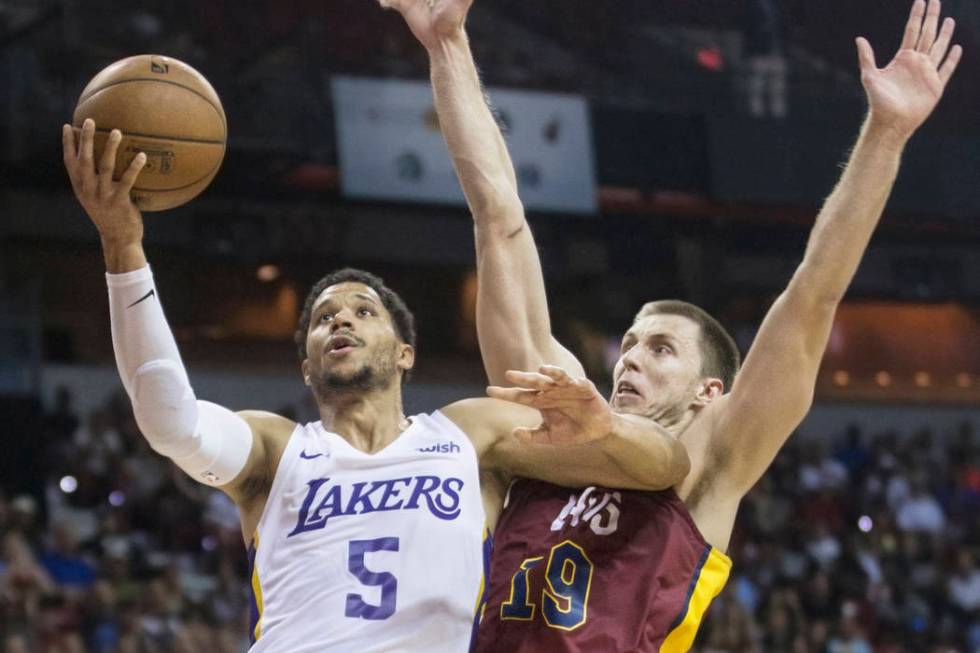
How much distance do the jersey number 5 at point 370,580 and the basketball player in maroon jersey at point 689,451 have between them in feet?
1.18

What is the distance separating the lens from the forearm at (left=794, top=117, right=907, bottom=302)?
13.2ft

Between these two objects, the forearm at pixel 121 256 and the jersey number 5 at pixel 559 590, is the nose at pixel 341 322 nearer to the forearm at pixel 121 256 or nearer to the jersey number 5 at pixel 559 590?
the forearm at pixel 121 256

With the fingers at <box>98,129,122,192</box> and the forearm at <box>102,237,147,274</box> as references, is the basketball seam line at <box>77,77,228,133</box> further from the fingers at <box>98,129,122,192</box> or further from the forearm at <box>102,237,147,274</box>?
the forearm at <box>102,237,147,274</box>

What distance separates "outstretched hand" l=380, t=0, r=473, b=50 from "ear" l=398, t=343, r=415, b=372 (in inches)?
40.4

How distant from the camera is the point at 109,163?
361 cm

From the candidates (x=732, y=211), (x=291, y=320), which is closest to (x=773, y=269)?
(x=732, y=211)

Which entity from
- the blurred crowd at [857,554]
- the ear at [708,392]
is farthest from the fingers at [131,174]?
the blurred crowd at [857,554]

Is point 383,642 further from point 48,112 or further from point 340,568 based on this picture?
point 48,112

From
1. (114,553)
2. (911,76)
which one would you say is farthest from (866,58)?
(114,553)

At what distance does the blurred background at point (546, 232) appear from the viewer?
13.3 metres

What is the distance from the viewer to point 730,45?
1630cm

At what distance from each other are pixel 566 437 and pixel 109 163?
1240 millimetres

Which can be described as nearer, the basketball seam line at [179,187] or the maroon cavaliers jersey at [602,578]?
the basketball seam line at [179,187]

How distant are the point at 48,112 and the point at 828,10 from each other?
6811 mm
